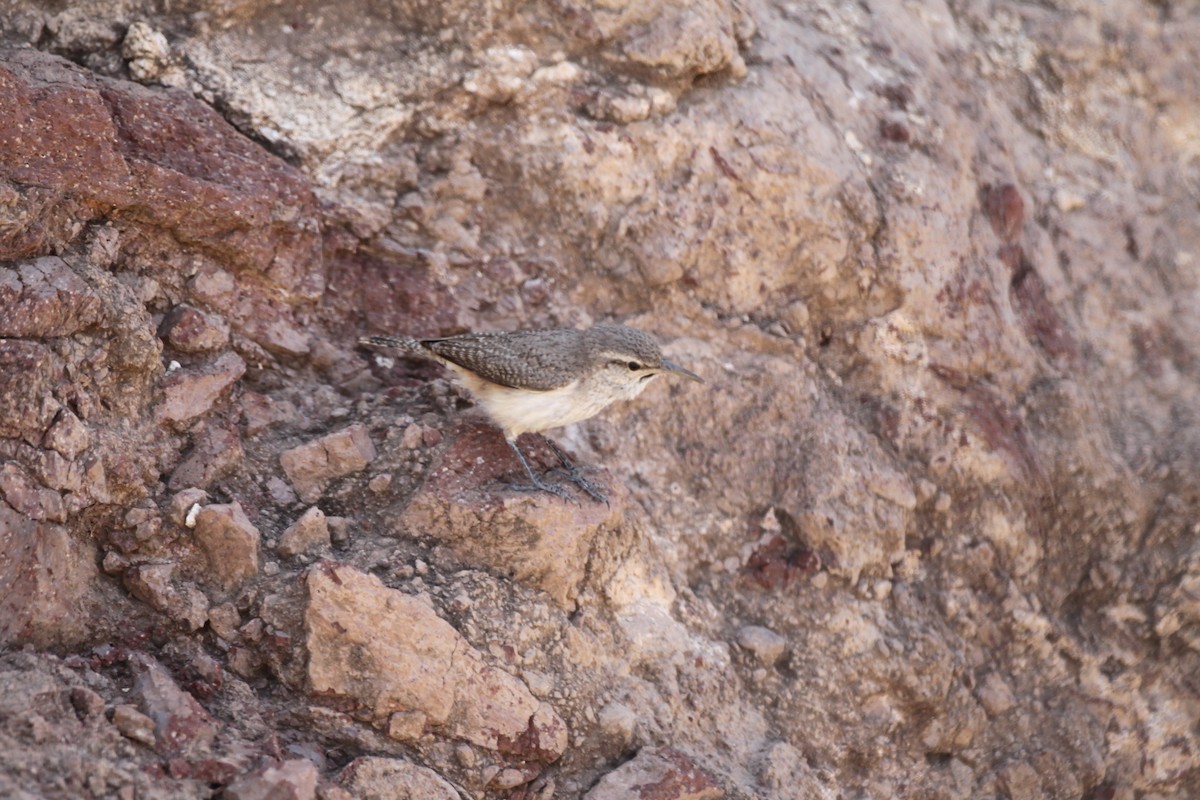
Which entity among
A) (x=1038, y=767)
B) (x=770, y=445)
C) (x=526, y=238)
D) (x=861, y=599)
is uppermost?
(x=526, y=238)

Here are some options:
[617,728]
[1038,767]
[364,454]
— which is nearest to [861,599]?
[1038,767]

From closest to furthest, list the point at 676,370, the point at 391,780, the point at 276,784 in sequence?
the point at 276,784 → the point at 391,780 → the point at 676,370

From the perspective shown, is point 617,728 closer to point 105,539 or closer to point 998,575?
point 105,539

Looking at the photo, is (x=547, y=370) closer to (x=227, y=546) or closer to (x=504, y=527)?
(x=504, y=527)

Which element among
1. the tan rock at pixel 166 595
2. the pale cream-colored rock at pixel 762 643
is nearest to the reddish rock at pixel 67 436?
the tan rock at pixel 166 595

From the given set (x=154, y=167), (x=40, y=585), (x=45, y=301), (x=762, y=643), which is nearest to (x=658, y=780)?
(x=762, y=643)
